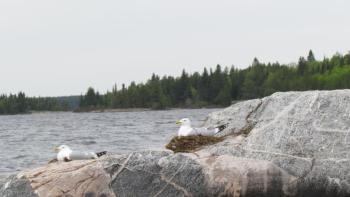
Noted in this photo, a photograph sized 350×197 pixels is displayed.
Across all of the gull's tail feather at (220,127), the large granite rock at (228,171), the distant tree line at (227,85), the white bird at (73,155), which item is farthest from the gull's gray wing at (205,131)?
the distant tree line at (227,85)

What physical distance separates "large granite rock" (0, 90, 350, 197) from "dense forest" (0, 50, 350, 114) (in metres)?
124

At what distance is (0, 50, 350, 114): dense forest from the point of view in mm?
142500

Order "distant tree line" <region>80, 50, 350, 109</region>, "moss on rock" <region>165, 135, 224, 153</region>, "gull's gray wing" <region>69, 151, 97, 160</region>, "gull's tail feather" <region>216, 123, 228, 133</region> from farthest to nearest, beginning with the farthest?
1. "distant tree line" <region>80, 50, 350, 109</region>
2. "gull's tail feather" <region>216, 123, 228, 133</region>
3. "gull's gray wing" <region>69, 151, 97, 160</region>
4. "moss on rock" <region>165, 135, 224, 153</region>

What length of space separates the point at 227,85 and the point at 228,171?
135 meters

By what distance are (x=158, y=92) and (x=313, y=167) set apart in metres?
141

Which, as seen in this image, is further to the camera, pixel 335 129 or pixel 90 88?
pixel 90 88

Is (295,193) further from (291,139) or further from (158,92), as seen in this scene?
(158,92)

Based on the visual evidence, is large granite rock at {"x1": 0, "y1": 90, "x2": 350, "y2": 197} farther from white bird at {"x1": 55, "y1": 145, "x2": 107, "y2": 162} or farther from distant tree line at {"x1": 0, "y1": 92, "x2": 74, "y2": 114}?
distant tree line at {"x1": 0, "y1": 92, "x2": 74, "y2": 114}

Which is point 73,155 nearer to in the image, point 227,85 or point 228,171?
point 228,171

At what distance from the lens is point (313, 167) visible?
10.9 metres

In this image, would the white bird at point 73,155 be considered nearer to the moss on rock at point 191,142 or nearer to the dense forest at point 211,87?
the moss on rock at point 191,142

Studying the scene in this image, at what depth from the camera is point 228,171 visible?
35.2 ft

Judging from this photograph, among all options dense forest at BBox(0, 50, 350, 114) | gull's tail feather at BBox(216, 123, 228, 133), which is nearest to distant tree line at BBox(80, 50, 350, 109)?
dense forest at BBox(0, 50, 350, 114)

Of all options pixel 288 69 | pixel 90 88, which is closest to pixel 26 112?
pixel 90 88
